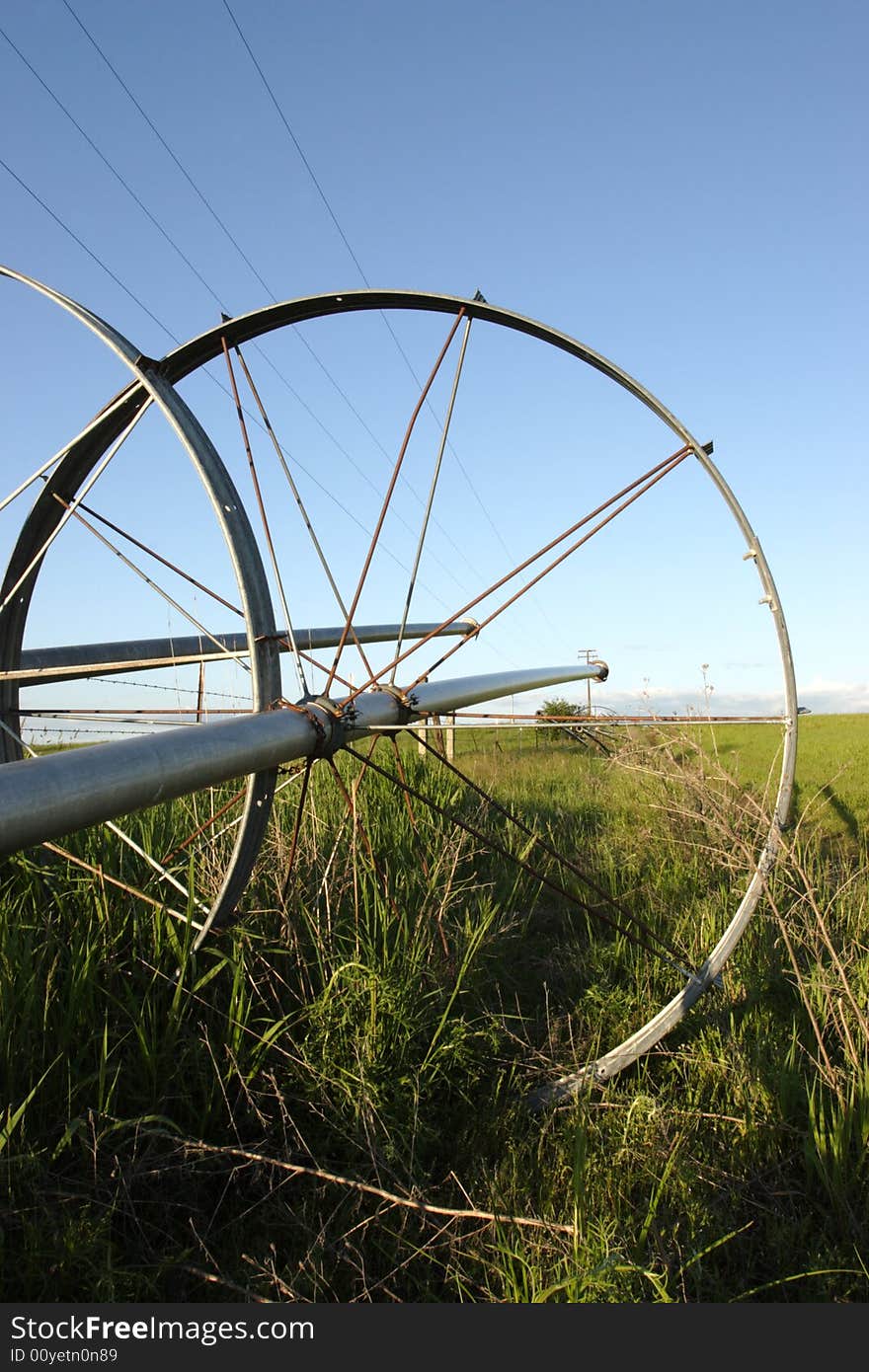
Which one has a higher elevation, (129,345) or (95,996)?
(129,345)

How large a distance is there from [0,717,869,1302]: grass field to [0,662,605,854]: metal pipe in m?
0.90

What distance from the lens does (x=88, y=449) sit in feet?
13.3

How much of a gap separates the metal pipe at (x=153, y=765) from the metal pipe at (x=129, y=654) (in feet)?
1.48

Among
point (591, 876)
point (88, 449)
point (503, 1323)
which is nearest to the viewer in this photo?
point (503, 1323)

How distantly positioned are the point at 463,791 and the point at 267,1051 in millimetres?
3965

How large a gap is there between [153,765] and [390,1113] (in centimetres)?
155

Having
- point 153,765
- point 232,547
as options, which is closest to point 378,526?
point 232,547

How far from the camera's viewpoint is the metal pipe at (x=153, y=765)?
81.1 inches

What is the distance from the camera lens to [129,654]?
524cm

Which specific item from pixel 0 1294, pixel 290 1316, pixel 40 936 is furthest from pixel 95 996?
pixel 290 1316

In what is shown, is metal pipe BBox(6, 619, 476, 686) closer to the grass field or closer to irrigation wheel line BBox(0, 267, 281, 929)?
irrigation wheel line BBox(0, 267, 281, 929)

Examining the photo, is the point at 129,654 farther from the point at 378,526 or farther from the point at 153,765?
the point at 153,765

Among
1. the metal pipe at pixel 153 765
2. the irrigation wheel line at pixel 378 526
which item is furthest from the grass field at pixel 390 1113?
the metal pipe at pixel 153 765

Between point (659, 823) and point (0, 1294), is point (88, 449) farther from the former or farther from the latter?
point (659, 823)
